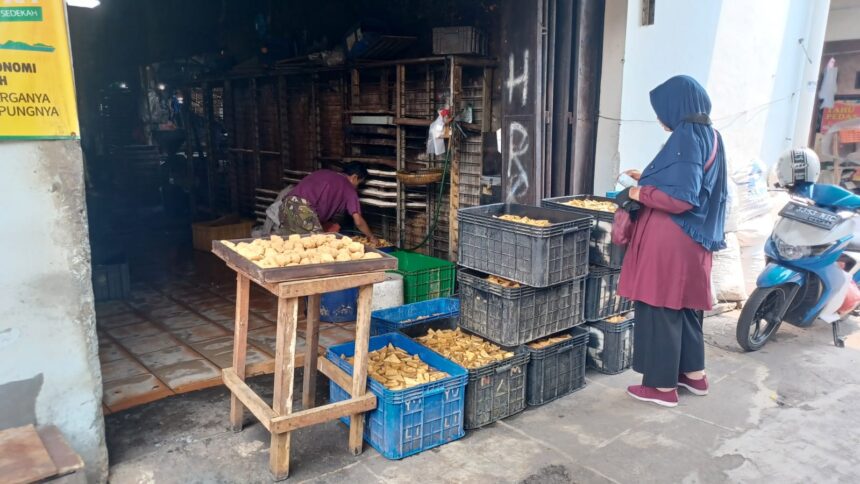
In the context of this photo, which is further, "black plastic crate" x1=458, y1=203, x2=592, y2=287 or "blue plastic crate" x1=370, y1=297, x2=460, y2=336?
"blue plastic crate" x1=370, y1=297, x2=460, y2=336

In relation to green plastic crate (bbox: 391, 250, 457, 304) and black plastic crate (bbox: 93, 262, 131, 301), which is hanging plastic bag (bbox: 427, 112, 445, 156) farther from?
black plastic crate (bbox: 93, 262, 131, 301)

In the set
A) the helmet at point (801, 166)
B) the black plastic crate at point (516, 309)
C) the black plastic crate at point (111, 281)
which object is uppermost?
the helmet at point (801, 166)

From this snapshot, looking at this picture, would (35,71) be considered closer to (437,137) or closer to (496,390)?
(496,390)

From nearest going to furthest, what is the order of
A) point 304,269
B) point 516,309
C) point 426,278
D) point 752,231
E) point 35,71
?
point 35,71 < point 304,269 < point 516,309 < point 426,278 < point 752,231

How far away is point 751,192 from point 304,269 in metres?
4.70

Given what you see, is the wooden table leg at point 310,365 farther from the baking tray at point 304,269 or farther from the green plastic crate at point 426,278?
the green plastic crate at point 426,278

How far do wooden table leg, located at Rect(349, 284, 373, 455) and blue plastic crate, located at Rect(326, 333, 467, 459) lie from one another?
Result: 93 millimetres

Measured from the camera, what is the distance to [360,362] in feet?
10.3

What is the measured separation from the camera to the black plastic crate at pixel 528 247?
11.8 ft

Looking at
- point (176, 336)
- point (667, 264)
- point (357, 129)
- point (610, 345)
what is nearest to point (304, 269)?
point (667, 264)

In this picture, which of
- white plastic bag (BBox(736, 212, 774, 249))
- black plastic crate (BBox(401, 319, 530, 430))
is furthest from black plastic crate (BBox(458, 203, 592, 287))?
white plastic bag (BBox(736, 212, 774, 249))

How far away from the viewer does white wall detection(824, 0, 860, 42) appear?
29.7 feet

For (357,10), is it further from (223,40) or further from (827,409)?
(827,409)

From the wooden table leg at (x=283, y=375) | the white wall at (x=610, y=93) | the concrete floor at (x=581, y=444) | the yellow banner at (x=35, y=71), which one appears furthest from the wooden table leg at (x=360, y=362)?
the white wall at (x=610, y=93)
